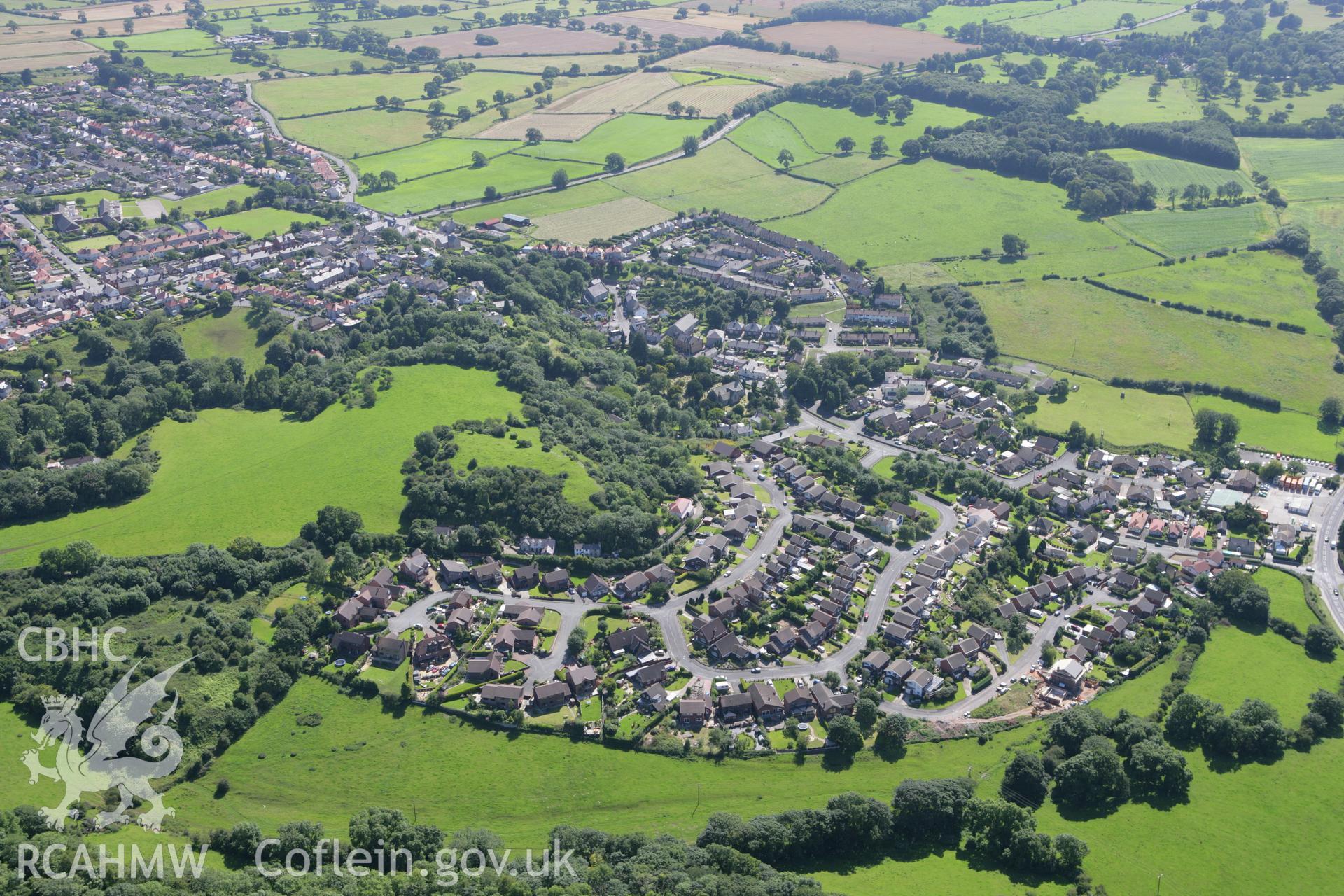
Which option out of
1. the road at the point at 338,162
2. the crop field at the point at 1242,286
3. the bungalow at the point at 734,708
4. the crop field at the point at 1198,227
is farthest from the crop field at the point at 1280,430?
the road at the point at 338,162

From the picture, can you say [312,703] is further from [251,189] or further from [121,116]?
[121,116]

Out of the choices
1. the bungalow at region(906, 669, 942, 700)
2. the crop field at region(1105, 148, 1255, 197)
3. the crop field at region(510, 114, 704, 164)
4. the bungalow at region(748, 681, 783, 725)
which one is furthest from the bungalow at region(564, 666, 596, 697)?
the crop field at region(1105, 148, 1255, 197)

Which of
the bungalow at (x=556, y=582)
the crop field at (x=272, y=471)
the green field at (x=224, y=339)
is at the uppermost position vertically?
the green field at (x=224, y=339)

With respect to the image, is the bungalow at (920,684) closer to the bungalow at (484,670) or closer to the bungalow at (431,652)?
the bungalow at (484,670)

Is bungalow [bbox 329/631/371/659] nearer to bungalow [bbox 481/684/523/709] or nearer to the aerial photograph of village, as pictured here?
the aerial photograph of village

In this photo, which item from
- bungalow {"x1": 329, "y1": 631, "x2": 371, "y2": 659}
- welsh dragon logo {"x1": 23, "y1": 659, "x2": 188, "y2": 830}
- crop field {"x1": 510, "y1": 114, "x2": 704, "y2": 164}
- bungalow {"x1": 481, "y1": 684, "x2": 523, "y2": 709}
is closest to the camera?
welsh dragon logo {"x1": 23, "y1": 659, "x2": 188, "y2": 830}

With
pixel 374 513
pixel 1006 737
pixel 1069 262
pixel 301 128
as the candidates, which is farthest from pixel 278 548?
pixel 301 128

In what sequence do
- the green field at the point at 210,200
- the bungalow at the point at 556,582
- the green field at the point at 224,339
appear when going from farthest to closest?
1. the green field at the point at 210,200
2. the green field at the point at 224,339
3. the bungalow at the point at 556,582
